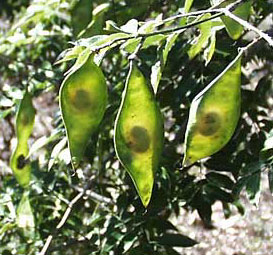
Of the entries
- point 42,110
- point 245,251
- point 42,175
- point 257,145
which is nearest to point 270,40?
point 257,145

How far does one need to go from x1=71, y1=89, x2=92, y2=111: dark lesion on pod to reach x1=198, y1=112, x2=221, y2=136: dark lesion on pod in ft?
0.53

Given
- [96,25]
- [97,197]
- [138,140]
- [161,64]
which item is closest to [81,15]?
[96,25]

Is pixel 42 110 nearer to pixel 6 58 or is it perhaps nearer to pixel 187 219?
pixel 187 219

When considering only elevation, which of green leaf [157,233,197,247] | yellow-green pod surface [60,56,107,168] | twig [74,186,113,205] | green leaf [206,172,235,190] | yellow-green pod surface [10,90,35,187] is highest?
yellow-green pod surface [60,56,107,168]

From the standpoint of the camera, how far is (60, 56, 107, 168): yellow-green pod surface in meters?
0.91

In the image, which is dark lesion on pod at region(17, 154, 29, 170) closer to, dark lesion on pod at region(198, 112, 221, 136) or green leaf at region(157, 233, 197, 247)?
green leaf at region(157, 233, 197, 247)

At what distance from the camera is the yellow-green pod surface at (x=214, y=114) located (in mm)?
864

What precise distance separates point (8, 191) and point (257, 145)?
62 centimetres

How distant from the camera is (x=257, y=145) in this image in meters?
1.57

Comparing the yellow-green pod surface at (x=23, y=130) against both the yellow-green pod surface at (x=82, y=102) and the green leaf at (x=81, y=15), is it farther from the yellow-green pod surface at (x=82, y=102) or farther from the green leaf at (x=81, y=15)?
the yellow-green pod surface at (x=82, y=102)

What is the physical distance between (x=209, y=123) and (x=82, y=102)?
0.18 m

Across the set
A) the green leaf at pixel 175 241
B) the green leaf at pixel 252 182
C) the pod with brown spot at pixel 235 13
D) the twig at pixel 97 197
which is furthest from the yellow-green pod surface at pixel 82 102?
the twig at pixel 97 197

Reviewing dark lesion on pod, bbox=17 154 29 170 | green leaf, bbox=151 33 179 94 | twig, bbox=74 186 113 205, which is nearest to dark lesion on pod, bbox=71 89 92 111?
green leaf, bbox=151 33 179 94

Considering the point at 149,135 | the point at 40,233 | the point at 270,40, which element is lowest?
the point at 40,233
